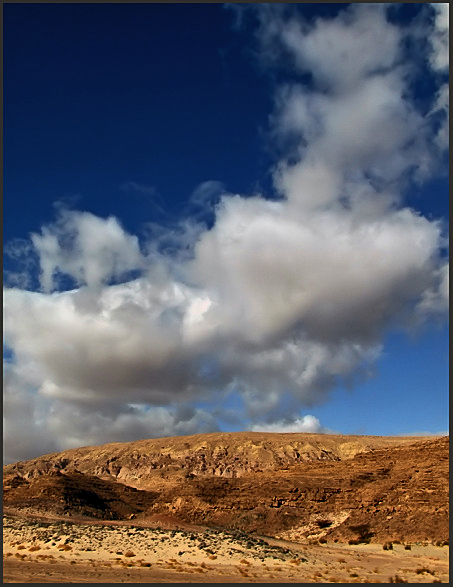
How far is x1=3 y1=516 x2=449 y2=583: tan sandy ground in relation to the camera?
25.0 m

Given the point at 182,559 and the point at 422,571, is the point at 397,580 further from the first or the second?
the point at 182,559

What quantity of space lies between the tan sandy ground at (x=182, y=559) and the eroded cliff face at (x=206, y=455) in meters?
93.0

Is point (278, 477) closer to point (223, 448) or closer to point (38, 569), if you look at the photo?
point (38, 569)

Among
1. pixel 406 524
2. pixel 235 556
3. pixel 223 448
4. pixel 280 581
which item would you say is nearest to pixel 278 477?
pixel 406 524

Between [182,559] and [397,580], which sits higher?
[397,580]

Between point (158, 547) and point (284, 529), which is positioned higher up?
point (158, 547)

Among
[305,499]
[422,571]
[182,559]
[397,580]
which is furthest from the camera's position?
[305,499]

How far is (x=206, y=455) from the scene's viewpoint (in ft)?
506

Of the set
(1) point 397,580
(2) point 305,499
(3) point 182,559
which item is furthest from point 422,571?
(2) point 305,499

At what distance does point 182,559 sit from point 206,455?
12836 cm

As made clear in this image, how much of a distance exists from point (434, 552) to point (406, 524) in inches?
A: 280

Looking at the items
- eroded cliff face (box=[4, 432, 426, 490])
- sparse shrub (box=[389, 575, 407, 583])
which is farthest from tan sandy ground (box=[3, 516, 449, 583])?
eroded cliff face (box=[4, 432, 426, 490])

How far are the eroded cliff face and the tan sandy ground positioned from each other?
305ft

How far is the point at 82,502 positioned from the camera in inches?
2569
